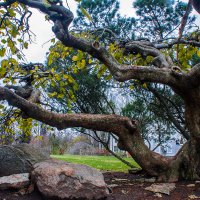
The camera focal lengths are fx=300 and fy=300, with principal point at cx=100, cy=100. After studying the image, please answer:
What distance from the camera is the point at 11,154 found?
5398 millimetres

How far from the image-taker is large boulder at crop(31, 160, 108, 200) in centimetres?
405

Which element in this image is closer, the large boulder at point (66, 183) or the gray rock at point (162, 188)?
the large boulder at point (66, 183)

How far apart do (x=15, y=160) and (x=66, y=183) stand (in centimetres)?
158

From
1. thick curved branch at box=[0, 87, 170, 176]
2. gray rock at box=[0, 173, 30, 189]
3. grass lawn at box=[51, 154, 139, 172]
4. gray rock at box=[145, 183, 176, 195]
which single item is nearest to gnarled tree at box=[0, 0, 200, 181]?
thick curved branch at box=[0, 87, 170, 176]

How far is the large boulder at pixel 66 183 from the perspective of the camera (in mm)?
4055

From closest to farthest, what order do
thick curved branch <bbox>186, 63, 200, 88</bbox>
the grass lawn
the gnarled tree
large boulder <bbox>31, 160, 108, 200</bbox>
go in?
1. large boulder <bbox>31, 160, 108, 200</bbox>
2. the gnarled tree
3. thick curved branch <bbox>186, 63, 200, 88</bbox>
4. the grass lawn

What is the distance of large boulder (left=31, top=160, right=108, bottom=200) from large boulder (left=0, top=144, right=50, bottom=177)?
0.99m

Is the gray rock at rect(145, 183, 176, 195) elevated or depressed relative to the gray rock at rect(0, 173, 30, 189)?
depressed

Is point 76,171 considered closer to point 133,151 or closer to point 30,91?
point 133,151

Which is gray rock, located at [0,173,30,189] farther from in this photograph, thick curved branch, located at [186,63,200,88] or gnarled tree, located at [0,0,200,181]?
thick curved branch, located at [186,63,200,88]

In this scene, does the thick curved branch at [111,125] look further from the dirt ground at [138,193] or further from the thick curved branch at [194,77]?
the thick curved branch at [194,77]

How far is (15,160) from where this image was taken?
17.5 feet

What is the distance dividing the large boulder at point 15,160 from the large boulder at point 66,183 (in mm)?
989

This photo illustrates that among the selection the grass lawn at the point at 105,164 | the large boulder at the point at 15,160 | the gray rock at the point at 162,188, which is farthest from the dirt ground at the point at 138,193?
the grass lawn at the point at 105,164
